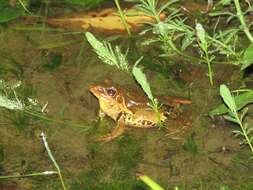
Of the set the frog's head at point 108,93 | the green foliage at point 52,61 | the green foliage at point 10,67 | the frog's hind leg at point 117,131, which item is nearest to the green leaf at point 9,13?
the green foliage at point 10,67

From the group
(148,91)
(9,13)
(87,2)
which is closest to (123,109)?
(148,91)

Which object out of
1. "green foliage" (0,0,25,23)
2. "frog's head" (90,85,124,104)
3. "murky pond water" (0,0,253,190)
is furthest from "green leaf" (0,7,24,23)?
"frog's head" (90,85,124,104)

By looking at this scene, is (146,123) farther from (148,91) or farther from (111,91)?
(148,91)

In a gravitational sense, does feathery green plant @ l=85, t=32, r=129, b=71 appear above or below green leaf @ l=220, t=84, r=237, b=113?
above

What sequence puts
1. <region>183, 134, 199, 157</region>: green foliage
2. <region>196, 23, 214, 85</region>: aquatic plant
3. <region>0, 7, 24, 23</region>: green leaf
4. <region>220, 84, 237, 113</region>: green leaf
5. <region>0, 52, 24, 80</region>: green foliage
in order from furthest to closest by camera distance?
<region>0, 7, 24, 23</region>: green leaf
<region>0, 52, 24, 80</region>: green foliage
<region>183, 134, 199, 157</region>: green foliage
<region>196, 23, 214, 85</region>: aquatic plant
<region>220, 84, 237, 113</region>: green leaf

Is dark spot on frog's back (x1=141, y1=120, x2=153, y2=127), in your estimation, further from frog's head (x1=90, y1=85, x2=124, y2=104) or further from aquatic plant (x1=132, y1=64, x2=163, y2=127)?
frog's head (x1=90, y1=85, x2=124, y2=104)

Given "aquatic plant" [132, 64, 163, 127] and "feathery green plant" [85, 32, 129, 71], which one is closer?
"aquatic plant" [132, 64, 163, 127]

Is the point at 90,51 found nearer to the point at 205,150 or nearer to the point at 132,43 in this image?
the point at 132,43

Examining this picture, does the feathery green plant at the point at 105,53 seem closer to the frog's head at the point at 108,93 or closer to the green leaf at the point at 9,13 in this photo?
the frog's head at the point at 108,93

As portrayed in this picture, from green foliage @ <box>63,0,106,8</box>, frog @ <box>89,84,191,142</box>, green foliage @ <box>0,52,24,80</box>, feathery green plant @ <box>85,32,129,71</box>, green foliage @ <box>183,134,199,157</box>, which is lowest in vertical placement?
green foliage @ <box>183,134,199,157</box>
